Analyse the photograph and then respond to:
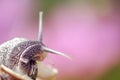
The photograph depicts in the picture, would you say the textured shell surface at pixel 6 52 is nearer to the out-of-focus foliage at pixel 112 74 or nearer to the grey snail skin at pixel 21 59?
the grey snail skin at pixel 21 59

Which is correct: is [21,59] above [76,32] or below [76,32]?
above

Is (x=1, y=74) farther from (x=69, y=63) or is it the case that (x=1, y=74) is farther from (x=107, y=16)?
(x=107, y=16)

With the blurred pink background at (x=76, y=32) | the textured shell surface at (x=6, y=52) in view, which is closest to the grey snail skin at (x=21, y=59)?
the textured shell surface at (x=6, y=52)

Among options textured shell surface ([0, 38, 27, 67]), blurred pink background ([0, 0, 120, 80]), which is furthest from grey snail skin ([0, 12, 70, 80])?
blurred pink background ([0, 0, 120, 80])

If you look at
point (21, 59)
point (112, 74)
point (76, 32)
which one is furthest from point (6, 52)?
point (76, 32)

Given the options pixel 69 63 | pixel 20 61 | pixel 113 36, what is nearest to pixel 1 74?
pixel 20 61

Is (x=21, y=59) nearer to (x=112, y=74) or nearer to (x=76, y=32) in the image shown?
(x=112, y=74)

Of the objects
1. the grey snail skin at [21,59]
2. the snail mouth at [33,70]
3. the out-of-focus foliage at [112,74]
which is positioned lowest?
the out-of-focus foliage at [112,74]
